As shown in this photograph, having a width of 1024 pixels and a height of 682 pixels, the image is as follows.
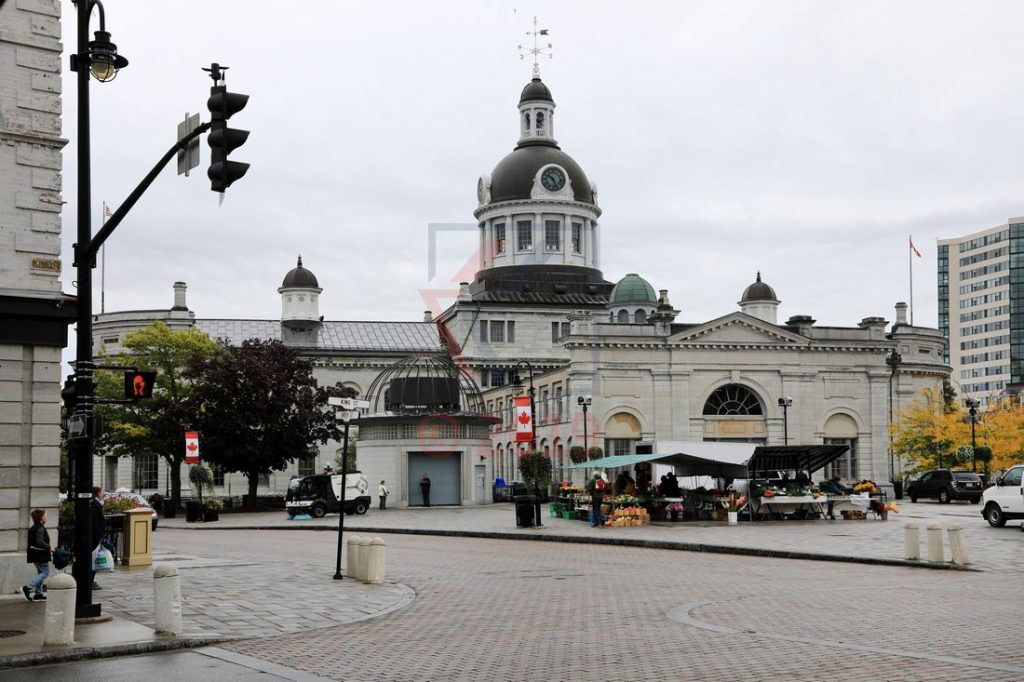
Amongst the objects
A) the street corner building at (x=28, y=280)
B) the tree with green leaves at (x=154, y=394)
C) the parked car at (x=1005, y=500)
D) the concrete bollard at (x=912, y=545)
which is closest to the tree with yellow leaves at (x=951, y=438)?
the parked car at (x=1005, y=500)

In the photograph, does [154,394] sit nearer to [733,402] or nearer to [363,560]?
[733,402]

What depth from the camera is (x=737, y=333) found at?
7381cm

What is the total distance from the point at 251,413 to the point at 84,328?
1826 inches

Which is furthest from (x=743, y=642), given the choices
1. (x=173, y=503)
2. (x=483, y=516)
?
(x=173, y=503)

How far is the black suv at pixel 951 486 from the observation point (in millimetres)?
54344

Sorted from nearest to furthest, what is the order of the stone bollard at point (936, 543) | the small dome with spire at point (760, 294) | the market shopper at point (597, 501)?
the stone bollard at point (936, 543)
the market shopper at point (597, 501)
the small dome with spire at point (760, 294)

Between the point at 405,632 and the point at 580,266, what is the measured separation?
84.2m

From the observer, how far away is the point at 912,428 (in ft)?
241

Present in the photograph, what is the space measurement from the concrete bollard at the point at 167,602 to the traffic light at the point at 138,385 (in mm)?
2584

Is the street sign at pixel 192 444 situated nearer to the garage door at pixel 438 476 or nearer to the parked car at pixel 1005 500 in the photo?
the garage door at pixel 438 476

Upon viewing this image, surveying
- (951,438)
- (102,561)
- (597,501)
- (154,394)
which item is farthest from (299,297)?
(102,561)

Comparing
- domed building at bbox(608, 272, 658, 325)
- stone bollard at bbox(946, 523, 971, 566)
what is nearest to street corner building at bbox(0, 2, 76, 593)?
stone bollard at bbox(946, 523, 971, 566)

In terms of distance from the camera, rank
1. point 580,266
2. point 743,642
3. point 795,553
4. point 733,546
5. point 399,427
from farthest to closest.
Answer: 1. point 580,266
2. point 399,427
3. point 733,546
4. point 795,553
5. point 743,642

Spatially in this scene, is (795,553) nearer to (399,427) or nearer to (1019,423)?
(399,427)
